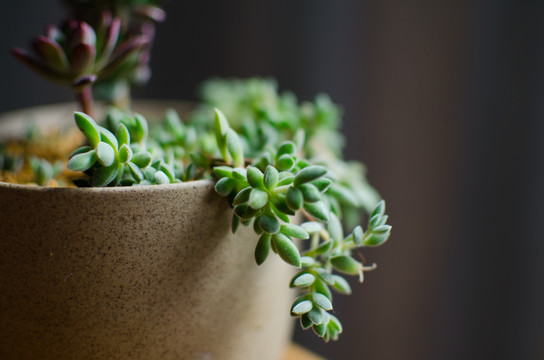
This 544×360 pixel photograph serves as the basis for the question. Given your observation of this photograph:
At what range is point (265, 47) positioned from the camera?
1.26m

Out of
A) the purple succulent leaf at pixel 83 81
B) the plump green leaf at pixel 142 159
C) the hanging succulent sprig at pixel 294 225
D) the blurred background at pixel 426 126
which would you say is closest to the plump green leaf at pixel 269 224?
the hanging succulent sprig at pixel 294 225

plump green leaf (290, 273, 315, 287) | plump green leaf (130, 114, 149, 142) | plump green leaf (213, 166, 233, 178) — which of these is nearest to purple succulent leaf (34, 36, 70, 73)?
plump green leaf (130, 114, 149, 142)

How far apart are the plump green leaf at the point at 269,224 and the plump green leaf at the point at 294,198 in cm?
2

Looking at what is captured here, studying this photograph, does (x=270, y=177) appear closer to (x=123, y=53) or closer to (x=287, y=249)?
(x=287, y=249)

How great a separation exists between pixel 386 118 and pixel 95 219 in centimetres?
87

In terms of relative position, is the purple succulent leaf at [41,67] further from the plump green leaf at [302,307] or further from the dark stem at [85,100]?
the plump green leaf at [302,307]

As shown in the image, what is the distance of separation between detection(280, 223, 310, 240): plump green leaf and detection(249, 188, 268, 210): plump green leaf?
3 cm

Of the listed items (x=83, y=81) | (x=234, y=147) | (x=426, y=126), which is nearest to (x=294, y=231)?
(x=234, y=147)

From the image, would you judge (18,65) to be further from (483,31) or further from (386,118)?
(483,31)

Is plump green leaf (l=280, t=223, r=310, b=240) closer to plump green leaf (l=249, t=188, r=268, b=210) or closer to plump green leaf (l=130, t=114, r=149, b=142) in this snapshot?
plump green leaf (l=249, t=188, r=268, b=210)

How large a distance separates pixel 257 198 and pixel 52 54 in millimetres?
279

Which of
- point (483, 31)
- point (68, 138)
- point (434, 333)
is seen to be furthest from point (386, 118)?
point (68, 138)

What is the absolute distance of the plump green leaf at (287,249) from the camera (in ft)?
1.41

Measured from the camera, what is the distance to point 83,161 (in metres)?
0.42
